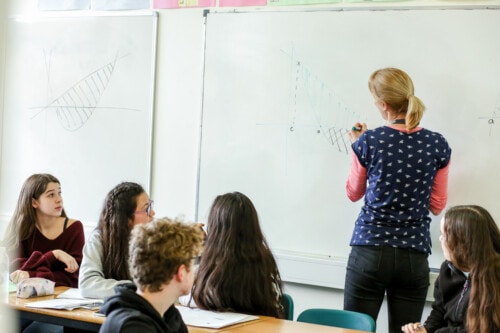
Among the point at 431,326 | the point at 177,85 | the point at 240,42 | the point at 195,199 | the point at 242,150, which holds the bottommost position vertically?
the point at 431,326

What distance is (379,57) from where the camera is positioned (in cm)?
347

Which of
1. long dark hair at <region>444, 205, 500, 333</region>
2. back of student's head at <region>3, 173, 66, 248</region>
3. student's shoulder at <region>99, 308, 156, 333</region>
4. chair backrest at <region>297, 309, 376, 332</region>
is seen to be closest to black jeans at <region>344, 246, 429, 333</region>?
chair backrest at <region>297, 309, 376, 332</region>

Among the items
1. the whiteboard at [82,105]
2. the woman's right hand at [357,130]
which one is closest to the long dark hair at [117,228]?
the woman's right hand at [357,130]

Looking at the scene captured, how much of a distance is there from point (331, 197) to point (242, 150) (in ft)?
2.04

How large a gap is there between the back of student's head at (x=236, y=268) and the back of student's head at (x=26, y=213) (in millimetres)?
1222

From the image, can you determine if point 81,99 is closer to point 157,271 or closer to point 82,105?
point 82,105

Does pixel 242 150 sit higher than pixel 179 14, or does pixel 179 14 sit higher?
pixel 179 14

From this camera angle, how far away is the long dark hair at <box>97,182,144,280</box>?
2844mm

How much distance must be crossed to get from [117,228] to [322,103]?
54.8 inches

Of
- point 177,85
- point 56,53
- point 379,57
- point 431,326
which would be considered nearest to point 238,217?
point 431,326

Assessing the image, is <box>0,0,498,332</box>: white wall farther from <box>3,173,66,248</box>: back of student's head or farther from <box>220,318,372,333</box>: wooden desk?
<box>220,318,372,333</box>: wooden desk

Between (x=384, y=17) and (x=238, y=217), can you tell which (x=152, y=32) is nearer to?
(x=384, y=17)

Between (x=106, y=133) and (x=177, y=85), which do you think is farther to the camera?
(x=106, y=133)

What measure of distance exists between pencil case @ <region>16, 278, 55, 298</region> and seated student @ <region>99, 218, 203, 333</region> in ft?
3.30
